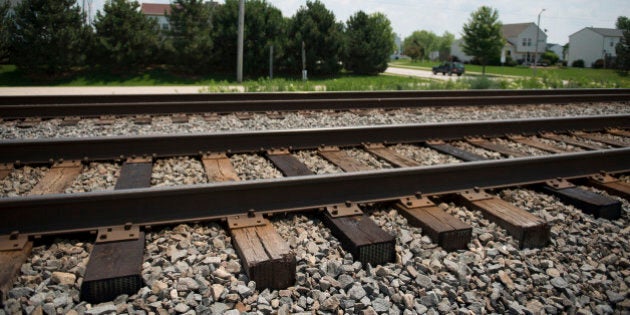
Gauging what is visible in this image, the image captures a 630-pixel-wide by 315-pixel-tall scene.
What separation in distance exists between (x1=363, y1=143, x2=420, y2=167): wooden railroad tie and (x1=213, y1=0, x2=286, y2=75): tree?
23079mm

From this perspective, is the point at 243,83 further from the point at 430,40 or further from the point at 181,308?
the point at 430,40

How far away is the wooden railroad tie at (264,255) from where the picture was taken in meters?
2.89

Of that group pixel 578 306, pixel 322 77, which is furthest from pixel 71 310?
pixel 322 77

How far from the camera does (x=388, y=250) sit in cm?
327

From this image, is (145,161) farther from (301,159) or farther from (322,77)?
(322,77)

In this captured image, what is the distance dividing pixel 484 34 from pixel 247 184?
60.1m

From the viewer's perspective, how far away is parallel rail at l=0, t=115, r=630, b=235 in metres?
3.39

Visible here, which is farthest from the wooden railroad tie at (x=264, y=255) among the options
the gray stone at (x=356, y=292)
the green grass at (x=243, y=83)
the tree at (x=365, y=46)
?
the tree at (x=365, y=46)

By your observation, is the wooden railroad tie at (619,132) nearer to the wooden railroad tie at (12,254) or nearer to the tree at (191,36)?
the wooden railroad tie at (12,254)

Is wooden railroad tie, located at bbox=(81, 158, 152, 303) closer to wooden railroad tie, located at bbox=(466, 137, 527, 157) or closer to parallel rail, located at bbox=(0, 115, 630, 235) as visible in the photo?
parallel rail, located at bbox=(0, 115, 630, 235)

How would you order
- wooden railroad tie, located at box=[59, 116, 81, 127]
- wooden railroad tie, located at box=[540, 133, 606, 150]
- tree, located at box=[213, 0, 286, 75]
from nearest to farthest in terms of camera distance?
1. wooden railroad tie, located at box=[540, 133, 606, 150]
2. wooden railroad tie, located at box=[59, 116, 81, 127]
3. tree, located at box=[213, 0, 286, 75]

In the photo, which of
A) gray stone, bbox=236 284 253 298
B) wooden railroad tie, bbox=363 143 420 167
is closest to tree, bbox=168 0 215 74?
wooden railroad tie, bbox=363 143 420 167

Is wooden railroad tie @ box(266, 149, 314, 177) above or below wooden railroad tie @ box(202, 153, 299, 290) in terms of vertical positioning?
above

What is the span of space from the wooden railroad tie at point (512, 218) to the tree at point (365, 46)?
30.5 m
